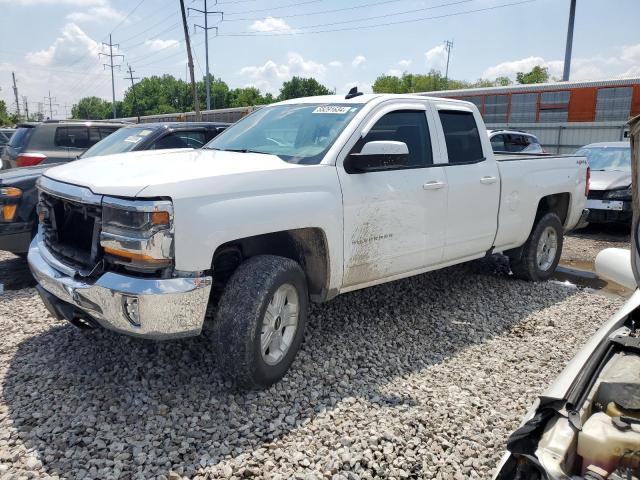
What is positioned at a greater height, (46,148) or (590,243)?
(46,148)

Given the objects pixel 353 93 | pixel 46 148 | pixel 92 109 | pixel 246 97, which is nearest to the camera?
pixel 353 93

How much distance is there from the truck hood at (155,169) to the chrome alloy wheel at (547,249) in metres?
3.79

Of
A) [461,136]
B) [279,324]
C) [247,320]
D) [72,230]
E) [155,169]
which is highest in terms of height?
[461,136]

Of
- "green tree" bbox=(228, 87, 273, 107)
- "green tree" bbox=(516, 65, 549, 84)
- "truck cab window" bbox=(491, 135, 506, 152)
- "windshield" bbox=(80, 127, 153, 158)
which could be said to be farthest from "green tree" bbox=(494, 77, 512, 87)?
"windshield" bbox=(80, 127, 153, 158)

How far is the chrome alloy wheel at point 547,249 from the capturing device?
6.16m

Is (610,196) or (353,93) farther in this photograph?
(610,196)

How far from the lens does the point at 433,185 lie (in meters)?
4.42

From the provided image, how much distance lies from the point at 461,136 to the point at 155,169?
297 cm

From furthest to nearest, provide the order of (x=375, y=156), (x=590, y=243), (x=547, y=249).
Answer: (x=590, y=243) → (x=547, y=249) → (x=375, y=156)

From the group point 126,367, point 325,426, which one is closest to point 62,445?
point 126,367

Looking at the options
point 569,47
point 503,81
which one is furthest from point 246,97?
point 569,47

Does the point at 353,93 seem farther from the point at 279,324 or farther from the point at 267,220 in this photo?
the point at 279,324

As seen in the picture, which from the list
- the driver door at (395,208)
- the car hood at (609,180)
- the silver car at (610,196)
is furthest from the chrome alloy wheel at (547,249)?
the car hood at (609,180)

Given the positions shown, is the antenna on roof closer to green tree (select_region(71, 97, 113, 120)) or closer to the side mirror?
the side mirror
